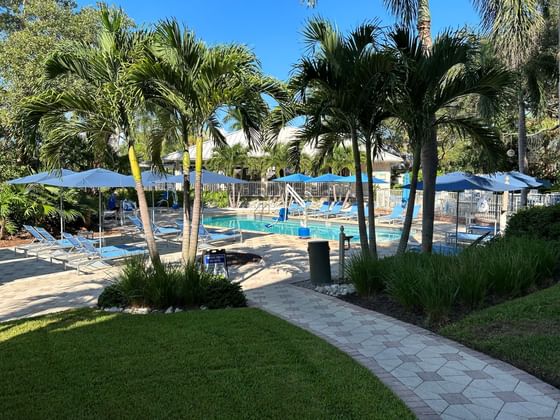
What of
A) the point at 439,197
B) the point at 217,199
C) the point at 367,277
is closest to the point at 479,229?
the point at 439,197

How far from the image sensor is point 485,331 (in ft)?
17.9

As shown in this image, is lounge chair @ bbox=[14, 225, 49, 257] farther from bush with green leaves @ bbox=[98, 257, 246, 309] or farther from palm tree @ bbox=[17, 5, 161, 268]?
bush with green leaves @ bbox=[98, 257, 246, 309]

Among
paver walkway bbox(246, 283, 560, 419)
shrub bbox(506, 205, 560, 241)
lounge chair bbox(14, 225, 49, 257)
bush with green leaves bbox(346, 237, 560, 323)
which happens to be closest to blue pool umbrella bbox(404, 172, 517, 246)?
shrub bbox(506, 205, 560, 241)

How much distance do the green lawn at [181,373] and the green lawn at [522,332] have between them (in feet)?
5.35

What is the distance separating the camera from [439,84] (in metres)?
7.89

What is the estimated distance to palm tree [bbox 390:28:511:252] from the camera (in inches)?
303

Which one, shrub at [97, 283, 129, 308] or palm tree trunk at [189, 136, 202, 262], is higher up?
palm tree trunk at [189, 136, 202, 262]

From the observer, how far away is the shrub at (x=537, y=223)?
9156 mm

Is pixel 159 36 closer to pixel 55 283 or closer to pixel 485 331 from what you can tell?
pixel 55 283

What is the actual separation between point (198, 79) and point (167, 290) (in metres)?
3.36

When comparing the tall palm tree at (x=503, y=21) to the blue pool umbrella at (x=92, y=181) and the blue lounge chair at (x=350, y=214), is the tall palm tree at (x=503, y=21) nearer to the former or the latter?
the blue pool umbrella at (x=92, y=181)

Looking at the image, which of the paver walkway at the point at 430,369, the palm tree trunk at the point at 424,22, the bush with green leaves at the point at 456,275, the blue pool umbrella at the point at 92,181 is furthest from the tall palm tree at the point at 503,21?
the blue pool umbrella at the point at 92,181

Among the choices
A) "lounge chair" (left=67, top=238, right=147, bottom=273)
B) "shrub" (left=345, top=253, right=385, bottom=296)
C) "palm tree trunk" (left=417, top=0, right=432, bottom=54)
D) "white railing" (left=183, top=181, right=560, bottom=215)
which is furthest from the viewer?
"white railing" (left=183, top=181, right=560, bottom=215)

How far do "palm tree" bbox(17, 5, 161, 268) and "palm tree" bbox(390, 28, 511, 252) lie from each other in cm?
451
